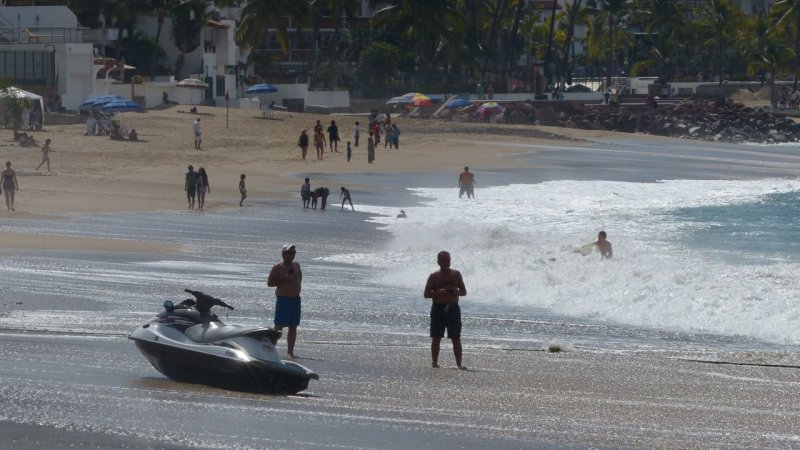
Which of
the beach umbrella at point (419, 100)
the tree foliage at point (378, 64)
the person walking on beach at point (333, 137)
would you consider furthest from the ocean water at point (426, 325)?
the tree foliage at point (378, 64)

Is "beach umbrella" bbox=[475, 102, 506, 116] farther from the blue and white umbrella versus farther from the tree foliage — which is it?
the blue and white umbrella

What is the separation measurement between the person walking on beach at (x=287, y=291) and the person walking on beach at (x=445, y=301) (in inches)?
47.7

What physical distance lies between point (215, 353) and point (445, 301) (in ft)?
8.36

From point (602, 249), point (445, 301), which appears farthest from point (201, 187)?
point (445, 301)

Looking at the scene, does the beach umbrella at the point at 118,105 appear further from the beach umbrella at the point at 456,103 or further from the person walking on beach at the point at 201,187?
the beach umbrella at the point at 456,103

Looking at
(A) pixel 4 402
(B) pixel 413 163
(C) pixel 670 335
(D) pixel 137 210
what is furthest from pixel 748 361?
(B) pixel 413 163

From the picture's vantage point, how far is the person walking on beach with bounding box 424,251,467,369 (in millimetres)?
12156

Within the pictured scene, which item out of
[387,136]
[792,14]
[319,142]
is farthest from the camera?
[792,14]

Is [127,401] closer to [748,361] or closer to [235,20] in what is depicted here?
[748,361]

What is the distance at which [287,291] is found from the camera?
40.4ft

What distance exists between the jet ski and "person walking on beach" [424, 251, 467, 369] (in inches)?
68.1

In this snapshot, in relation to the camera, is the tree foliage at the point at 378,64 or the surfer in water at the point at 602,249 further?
the tree foliage at the point at 378,64

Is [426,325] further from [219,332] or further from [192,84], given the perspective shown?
[192,84]

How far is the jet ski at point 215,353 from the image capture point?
34.3 feet
